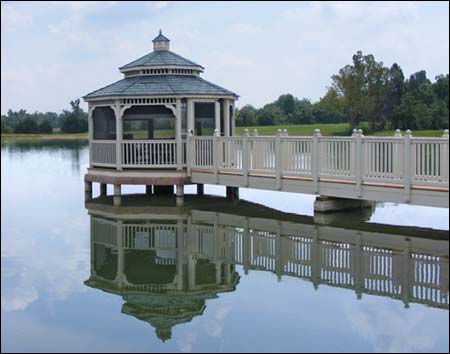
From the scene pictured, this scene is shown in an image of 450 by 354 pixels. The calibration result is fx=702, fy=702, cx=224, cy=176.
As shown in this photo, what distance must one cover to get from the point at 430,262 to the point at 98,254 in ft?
18.2

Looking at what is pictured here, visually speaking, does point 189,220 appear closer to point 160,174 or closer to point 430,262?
point 160,174

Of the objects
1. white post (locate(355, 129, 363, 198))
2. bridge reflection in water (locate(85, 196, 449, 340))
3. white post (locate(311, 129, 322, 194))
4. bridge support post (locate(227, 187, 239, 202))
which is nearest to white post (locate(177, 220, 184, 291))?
bridge reflection in water (locate(85, 196, 449, 340))

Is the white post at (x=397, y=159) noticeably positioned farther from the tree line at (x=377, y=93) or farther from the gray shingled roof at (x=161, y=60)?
the tree line at (x=377, y=93)

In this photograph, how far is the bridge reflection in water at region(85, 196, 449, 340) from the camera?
9234mm

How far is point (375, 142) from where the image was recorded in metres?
13.4

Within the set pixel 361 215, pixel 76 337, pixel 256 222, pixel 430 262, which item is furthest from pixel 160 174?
pixel 76 337

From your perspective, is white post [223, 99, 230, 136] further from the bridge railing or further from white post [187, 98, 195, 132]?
the bridge railing

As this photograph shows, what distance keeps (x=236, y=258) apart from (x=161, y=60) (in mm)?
9255

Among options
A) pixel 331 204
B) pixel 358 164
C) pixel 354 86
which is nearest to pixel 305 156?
pixel 331 204

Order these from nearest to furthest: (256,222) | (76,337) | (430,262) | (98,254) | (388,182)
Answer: (76,337), (430,262), (98,254), (388,182), (256,222)

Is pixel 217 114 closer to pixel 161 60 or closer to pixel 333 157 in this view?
pixel 161 60

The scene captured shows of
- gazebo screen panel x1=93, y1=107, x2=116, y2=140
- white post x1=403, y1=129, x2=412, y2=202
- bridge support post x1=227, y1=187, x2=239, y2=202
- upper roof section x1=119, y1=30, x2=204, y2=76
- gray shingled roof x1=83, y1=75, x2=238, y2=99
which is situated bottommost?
bridge support post x1=227, y1=187, x2=239, y2=202

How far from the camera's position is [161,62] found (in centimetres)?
1925

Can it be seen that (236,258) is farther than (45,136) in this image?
No
